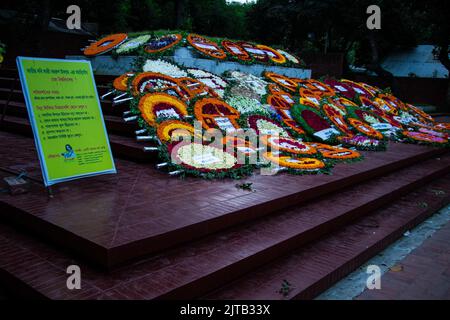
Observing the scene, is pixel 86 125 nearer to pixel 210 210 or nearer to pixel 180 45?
pixel 210 210

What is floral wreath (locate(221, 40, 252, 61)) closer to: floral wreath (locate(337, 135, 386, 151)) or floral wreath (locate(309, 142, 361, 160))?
floral wreath (locate(337, 135, 386, 151))

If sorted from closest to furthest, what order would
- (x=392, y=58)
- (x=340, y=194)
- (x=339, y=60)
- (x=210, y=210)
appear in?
(x=210, y=210) → (x=340, y=194) → (x=339, y=60) → (x=392, y=58)

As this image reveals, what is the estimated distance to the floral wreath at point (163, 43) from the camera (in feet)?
27.0

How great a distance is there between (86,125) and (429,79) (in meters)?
23.7

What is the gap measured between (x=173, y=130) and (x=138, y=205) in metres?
1.89

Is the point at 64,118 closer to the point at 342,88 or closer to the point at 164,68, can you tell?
the point at 164,68

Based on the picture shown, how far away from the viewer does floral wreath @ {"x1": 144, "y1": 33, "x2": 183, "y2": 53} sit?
27.0ft

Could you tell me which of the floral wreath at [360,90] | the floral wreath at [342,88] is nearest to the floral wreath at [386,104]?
the floral wreath at [360,90]

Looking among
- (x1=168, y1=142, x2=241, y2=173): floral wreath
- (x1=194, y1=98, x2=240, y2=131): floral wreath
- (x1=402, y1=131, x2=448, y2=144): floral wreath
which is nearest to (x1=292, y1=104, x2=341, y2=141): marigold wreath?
(x1=194, y1=98, x2=240, y2=131): floral wreath

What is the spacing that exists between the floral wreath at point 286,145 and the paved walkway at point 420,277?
6.73 ft

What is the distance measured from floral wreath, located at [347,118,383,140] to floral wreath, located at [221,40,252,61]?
276 centimetres

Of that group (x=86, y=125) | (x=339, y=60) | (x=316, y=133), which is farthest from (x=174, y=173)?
(x=339, y=60)

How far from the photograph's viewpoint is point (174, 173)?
14.8ft

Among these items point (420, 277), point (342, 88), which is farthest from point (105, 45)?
point (420, 277)
